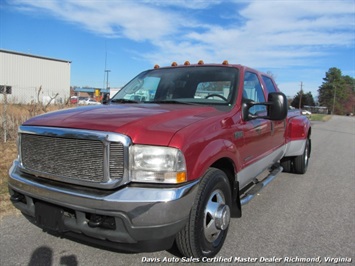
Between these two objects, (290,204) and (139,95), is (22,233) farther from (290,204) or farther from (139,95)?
(290,204)

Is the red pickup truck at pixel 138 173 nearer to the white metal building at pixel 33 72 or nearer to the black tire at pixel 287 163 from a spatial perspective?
the black tire at pixel 287 163

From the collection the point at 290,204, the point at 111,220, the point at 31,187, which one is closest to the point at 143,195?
the point at 111,220

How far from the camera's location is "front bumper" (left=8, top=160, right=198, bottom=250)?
2406mm

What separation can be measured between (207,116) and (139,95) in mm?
1375

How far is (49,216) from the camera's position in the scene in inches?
108

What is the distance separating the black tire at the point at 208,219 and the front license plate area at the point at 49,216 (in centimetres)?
96

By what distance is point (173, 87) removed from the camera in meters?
4.29

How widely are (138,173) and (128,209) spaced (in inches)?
10.8

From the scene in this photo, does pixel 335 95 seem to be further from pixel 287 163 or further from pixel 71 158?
pixel 71 158

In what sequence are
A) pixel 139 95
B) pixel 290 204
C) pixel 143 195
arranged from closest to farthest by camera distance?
pixel 143 195 → pixel 139 95 → pixel 290 204

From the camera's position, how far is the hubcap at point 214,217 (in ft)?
9.86

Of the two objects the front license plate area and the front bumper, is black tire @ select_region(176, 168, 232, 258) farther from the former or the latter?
the front license plate area

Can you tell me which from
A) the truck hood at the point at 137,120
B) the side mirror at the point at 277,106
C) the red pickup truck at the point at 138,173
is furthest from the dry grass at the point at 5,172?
the side mirror at the point at 277,106

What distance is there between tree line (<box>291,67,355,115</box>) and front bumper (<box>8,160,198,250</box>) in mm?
110924
